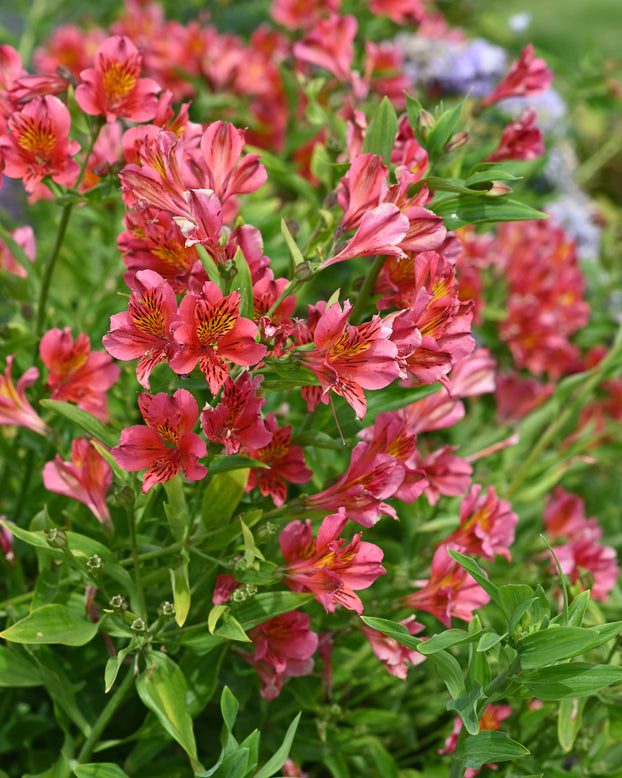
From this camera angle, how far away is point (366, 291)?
3.20ft

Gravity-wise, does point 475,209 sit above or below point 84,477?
above

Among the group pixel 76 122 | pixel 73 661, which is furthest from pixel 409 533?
pixel 76 122

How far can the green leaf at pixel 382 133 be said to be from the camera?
3.20 ft

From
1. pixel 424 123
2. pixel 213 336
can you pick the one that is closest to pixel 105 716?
pixel 213 336

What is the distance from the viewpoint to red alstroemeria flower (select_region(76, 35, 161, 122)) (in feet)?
3.42

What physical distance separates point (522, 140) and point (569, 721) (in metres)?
0.82

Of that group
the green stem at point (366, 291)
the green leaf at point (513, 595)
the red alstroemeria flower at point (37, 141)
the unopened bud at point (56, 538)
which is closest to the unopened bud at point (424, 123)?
the green stem at point (366, 291)

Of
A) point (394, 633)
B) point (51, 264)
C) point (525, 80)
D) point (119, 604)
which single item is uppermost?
point (525, 80)

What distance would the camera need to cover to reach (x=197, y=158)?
0.93 m

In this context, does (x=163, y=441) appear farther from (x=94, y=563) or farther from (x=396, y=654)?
(x=396, y=654)

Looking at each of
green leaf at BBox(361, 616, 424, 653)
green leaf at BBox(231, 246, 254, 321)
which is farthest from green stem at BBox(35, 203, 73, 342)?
green leaf at BBox(361, 616, 424, 653)

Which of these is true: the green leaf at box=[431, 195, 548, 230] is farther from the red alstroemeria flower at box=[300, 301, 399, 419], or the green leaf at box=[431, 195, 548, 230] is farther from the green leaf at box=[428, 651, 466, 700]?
the green leaf at box=[428, 651, 466, 700]

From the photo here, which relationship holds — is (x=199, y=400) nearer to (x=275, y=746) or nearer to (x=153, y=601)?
(x=153, y=601)

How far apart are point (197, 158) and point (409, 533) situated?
76 centimetres
